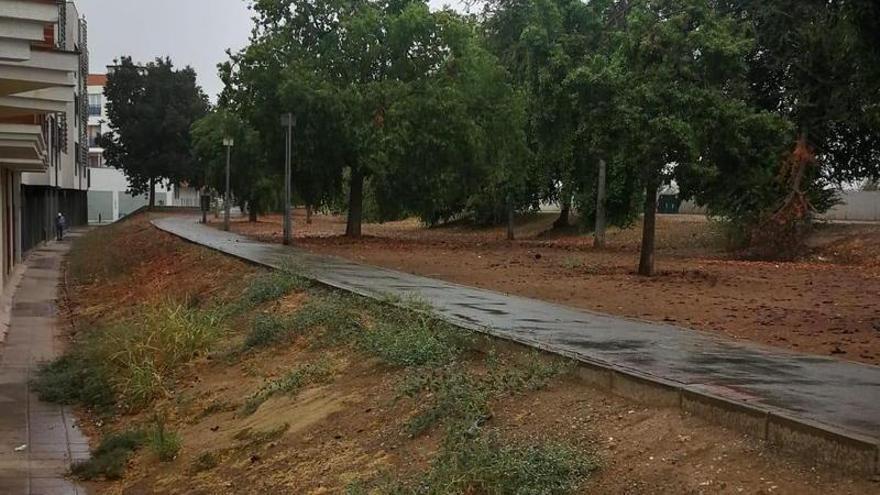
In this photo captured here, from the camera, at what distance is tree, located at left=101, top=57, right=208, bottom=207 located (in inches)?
2817

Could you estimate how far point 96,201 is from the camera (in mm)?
90188

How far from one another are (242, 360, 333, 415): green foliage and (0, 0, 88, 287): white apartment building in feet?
18.7

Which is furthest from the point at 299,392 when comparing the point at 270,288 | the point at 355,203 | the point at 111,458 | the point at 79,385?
the point at 355,203

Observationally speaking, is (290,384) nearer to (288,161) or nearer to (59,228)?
(288,161)

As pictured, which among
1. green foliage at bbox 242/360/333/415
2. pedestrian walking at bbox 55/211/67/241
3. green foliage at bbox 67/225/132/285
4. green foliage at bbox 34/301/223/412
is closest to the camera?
green foliage at bbox 242/360/333/415

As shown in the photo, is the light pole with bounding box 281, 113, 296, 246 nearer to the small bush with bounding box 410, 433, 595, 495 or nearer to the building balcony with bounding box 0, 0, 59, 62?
the building balcony with bounding box 0, 0, 59, 62

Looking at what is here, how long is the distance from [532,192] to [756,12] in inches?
693

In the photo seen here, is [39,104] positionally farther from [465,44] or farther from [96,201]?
[96,201]

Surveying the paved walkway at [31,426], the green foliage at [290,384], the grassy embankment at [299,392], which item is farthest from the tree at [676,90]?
the paved walkway at [31,426]

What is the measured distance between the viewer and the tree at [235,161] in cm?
4338

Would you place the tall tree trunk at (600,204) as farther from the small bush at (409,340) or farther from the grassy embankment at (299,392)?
the small bush at (409,340)

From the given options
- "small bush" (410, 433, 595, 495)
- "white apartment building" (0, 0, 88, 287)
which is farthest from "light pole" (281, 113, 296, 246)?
"small bush" (410, 433, 595, 495)

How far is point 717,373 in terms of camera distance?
7500 millimetres

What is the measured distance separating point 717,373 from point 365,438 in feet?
9.46
